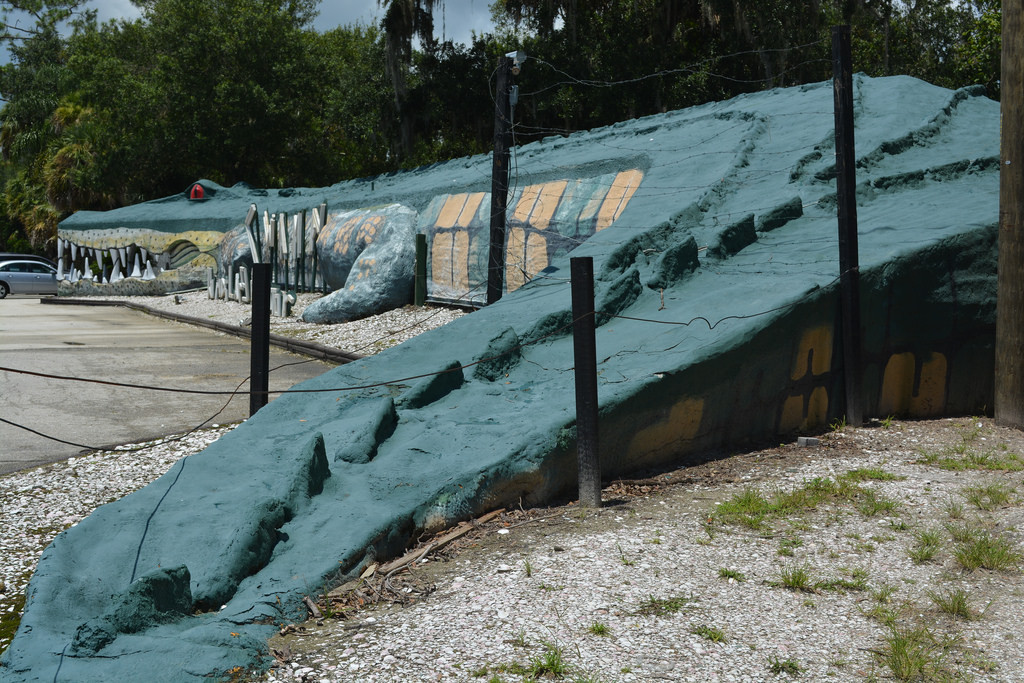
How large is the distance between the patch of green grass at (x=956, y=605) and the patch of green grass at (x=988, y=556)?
0.42 m

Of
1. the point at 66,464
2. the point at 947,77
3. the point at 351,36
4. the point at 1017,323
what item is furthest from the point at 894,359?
the point at 351,36

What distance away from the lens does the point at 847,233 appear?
7.79m

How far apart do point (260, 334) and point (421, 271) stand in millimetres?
11165

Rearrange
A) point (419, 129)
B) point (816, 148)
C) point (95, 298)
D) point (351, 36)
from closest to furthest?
point (816, 148), point (95, 298), point (419, 129), point (351, 36)

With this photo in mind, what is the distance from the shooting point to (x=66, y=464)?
8.16 metres

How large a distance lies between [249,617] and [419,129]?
92.0 ft

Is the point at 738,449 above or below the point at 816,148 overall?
below

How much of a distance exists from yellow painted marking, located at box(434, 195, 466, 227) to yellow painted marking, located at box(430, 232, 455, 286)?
0.74 feet

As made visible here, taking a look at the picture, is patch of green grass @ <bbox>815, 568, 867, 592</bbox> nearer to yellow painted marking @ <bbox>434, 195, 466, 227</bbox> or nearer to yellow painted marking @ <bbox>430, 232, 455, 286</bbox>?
yellow painted marking @ <bbox>430, 232, 455, 286</bbox>

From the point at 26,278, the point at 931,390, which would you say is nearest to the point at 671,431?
the point at 931,390

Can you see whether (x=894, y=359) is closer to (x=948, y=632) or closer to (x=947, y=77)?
(x=948, y=632)

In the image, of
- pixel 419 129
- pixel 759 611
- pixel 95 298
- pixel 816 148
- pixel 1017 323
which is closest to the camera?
pixel 759 611

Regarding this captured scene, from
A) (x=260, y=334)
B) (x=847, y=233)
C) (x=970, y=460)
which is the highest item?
(x=847, y=233)

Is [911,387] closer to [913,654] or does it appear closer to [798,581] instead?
[798,581]
